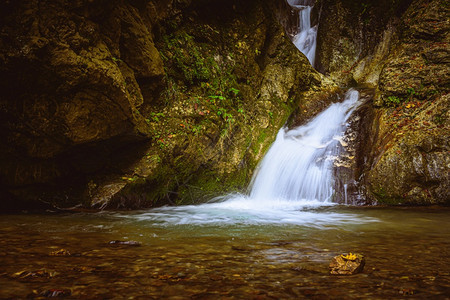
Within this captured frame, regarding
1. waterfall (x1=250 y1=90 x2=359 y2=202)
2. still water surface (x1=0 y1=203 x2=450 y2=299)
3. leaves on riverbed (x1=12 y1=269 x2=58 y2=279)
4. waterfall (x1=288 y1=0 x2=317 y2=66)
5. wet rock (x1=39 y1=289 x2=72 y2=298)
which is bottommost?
still water surface (x1=0 y1=203 x2=450 y2=299)

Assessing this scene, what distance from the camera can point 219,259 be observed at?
2.48 meters

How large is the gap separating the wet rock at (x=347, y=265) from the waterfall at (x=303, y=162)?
18.8 feet

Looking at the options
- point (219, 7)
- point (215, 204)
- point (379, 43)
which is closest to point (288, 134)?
point (215, 204)

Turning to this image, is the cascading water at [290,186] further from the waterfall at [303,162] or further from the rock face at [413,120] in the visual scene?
the rock face at [413,120]

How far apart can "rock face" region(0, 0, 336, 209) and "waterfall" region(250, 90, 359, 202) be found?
56cm

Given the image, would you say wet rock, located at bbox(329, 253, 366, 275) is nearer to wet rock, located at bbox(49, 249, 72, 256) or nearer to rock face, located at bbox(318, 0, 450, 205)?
wet rock, located at bbox(49, 249, 72, 256)

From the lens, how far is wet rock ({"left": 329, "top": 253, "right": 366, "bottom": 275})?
6.75 ft

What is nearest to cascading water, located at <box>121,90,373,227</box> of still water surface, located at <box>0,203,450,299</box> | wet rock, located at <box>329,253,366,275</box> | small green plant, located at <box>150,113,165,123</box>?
still water surface, located at <box>0,203,450,299</box>

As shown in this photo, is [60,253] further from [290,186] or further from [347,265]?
[290,186]

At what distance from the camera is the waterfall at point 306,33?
15.8m

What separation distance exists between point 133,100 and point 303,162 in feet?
18.4

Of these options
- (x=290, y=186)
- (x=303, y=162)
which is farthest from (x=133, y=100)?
(x=303, y=162)

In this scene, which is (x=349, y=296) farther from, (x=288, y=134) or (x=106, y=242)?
(x=288, y=134)

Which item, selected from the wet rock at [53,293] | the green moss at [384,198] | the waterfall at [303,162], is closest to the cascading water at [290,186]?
the waterfall at [303,162]
